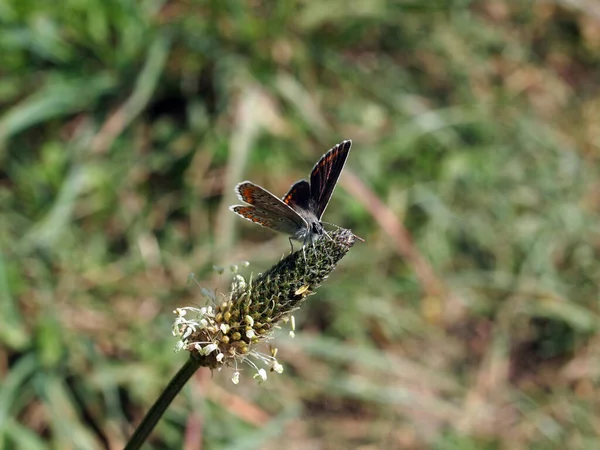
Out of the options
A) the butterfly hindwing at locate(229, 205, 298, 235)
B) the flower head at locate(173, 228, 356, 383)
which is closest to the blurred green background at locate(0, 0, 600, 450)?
the butterfly hindwing at locate(229, 205, 298, 235)

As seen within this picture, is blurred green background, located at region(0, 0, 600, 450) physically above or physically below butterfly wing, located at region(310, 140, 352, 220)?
above

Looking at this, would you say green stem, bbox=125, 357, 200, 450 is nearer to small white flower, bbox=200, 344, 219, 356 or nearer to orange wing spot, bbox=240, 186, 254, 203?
small white flower, bbox=200, 344, 219, 356

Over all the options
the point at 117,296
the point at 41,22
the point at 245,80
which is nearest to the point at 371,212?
the point at 245,80

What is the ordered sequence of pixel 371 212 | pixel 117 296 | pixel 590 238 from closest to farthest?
pixel 117 296 < pixel 371 212 < pixel 590 238

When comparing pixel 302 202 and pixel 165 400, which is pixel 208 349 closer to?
pixel 165 400

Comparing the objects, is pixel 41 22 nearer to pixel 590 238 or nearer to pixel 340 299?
pixel 340 299

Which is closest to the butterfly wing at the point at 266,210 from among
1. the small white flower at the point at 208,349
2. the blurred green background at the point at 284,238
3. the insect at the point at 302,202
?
the insect at the point at 302,202
